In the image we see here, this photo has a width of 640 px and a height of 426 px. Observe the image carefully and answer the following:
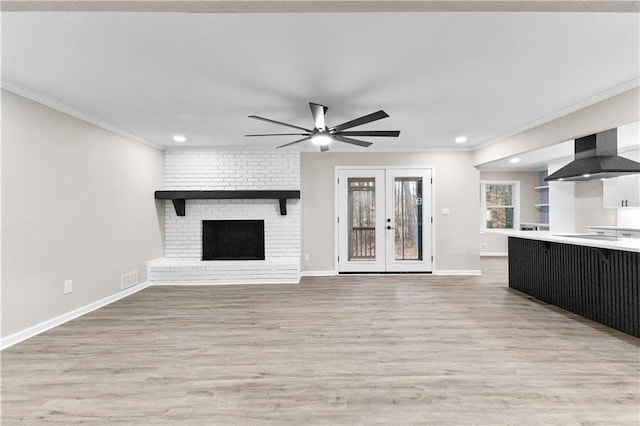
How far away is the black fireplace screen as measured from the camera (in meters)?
5.42

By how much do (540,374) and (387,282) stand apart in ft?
9.18

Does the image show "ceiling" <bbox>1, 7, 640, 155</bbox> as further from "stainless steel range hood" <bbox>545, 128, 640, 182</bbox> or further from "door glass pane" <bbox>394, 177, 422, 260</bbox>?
"door glass pane" <bbox>394, 177, 422, 260</bbox>

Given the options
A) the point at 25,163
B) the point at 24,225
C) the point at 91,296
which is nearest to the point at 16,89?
the point at 25,163

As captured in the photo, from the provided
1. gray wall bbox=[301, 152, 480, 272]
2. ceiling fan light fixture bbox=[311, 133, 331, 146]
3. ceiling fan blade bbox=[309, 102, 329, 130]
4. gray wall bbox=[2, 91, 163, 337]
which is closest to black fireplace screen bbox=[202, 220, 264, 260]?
gray wall bbox=[301, 152, 480, 272]

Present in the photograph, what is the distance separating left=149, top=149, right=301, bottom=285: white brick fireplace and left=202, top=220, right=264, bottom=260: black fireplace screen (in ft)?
0.36

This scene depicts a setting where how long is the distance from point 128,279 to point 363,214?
403cm

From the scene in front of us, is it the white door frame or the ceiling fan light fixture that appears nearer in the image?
the ceiling fan light fixture

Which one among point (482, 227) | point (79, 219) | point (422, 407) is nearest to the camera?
point (422, 407)

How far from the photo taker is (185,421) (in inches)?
65.5

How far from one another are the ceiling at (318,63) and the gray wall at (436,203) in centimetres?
181

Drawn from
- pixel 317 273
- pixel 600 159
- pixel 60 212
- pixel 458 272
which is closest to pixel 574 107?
pixel 600 159

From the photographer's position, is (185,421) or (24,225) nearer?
(185,421)

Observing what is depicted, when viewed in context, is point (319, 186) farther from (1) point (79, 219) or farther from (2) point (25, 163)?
(2) point (25, 163)

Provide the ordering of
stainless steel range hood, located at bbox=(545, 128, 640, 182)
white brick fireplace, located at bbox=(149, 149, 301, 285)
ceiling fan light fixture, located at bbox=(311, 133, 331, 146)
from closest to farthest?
ceiling fan light fixture, located at bbox=(311, 133, 331, 146)
stainless steel range hood, located at bbox=(545, 128, 640, 182)
white brick fireplace, located at bbox=(149, 149, 301, 285)
